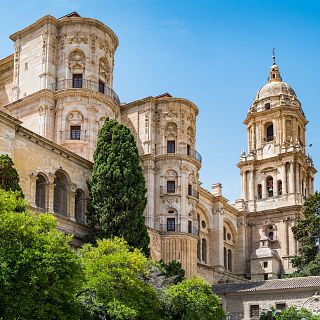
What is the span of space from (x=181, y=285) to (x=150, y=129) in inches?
721

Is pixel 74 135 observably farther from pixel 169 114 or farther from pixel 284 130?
pixel 284 130

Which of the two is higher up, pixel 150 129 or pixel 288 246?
pixel 150 129

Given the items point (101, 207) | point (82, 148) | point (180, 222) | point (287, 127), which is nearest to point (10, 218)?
point (101, 207)

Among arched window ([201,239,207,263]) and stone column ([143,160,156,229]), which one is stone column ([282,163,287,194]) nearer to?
arched window ([201,239,207,263])

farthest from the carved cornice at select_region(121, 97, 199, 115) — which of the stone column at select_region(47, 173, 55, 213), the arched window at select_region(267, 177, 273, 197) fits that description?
the arched window at select_region(267, 177, 273, 197)

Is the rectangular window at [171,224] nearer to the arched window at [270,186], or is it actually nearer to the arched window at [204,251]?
the arched window at [204,251]

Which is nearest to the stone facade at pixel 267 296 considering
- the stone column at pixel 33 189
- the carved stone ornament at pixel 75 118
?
the carved stone ornament at pixel 75 118

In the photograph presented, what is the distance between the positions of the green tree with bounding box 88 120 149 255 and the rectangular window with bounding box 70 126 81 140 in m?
5.39

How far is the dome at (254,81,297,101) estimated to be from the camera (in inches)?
2881

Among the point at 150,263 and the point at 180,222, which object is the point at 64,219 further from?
the point at 180,222

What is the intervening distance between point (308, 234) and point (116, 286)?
33.3 meters

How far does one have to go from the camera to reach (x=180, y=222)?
4831 centimetres

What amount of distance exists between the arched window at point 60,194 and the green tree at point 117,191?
146 centimetres

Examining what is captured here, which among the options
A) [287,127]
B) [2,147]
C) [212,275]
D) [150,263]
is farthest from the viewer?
[287,127]
